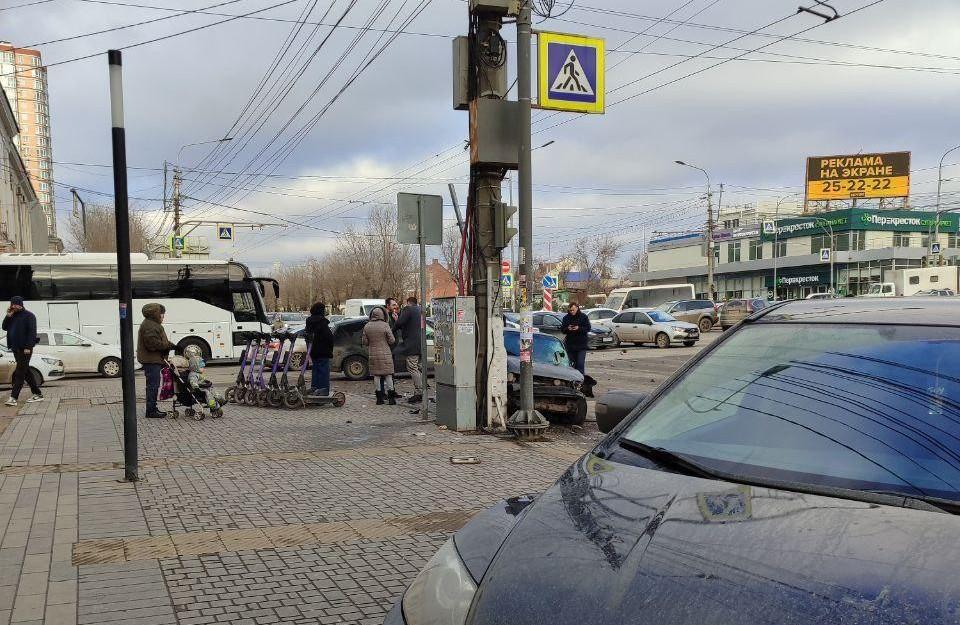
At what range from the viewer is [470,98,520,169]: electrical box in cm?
1002

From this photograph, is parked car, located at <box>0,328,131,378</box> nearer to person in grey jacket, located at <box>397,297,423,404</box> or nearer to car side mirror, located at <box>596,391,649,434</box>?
person in grey jacket, located at <box>397,297,423,404</box>

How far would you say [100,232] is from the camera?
62.3m

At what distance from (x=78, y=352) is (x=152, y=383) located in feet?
36.8

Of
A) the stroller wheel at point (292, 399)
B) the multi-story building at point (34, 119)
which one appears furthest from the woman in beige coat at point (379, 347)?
the multi-story building at point (34, 119)

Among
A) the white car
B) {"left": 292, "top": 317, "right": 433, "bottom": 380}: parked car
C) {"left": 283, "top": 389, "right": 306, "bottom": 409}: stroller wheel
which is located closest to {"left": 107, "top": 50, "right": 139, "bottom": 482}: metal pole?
{"left": 283, "top": 389, "right": 306, "bottom": 409}: stroller wheel

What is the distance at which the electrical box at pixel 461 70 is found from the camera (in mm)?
10344

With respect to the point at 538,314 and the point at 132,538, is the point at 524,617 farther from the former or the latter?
the point at 538,314

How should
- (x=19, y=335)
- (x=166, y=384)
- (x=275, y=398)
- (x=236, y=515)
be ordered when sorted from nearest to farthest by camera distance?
(x=236, y=515), (x=166, y=384), (x=275, y=398), (x=19, y=335)

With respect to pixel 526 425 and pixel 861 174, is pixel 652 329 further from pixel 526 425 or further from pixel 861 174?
pixel 861 174

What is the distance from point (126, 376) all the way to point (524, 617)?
6.04 meters

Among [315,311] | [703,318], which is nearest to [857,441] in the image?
[315,311]

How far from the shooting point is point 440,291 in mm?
89938

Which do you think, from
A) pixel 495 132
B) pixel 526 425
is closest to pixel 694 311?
pixel 495 132

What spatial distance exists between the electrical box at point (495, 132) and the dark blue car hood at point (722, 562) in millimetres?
8240
